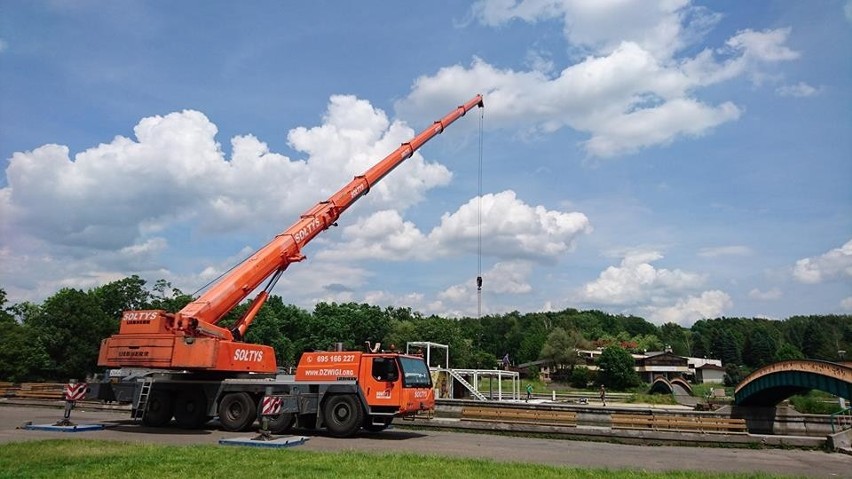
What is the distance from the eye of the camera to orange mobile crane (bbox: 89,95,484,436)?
57.9 ft

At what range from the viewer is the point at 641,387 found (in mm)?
92125

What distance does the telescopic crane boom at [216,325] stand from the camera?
1744cm

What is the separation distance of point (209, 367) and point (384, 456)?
305 inches

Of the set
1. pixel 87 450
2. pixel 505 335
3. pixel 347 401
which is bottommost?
pixel 87 450

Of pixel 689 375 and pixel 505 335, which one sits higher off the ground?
pixel 505 335

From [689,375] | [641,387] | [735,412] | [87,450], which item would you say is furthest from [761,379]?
[689,375]

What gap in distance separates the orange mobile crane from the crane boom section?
0.04 metres

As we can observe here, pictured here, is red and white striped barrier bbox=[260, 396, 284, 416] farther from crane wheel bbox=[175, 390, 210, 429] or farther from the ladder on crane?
the ladder on crane

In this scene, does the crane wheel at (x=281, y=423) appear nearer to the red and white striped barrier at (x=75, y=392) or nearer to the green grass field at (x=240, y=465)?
the green grass field at (x=240, y=465)

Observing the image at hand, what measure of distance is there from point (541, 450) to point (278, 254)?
11.0 meters

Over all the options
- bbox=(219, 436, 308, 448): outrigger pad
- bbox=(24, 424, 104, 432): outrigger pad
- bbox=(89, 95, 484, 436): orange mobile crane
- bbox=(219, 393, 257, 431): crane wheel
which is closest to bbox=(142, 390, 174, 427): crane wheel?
bbox=(89, 95, 484, 436): orange mobile crane

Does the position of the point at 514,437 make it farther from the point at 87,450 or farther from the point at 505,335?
the point at 505,335

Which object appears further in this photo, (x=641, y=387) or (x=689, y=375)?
(x=689, y=375)

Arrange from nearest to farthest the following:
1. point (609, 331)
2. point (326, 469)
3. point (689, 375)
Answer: point (326, 469), point (689, 375), point (609, 331)
